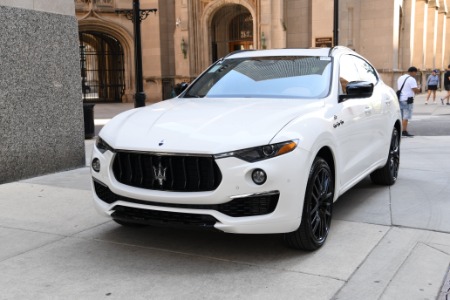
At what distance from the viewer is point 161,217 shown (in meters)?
4.24

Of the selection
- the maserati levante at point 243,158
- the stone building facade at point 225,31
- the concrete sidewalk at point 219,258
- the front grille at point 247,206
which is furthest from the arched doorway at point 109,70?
the front grille at point 247,206

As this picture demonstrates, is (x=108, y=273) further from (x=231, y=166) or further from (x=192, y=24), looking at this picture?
(x=192, y=24)

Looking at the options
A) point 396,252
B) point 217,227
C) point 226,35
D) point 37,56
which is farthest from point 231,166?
point 226,35

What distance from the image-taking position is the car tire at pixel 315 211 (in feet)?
14.4

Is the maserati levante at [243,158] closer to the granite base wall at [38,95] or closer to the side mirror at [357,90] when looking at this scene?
the side mirror at [357,90]

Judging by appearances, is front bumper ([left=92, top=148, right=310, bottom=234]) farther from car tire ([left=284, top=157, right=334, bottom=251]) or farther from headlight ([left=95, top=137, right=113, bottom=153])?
headlight ([left=95, top=137, right=113, bottom=153])

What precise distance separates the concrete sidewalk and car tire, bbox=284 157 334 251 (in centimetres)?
12

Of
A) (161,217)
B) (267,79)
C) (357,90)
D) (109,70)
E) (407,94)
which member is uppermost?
(109,70)

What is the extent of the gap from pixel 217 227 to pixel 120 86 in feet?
95.9

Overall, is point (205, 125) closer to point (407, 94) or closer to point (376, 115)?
point (376, 115)

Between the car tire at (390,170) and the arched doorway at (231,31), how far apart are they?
79.9 ft

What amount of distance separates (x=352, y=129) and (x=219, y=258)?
2082 millimetres

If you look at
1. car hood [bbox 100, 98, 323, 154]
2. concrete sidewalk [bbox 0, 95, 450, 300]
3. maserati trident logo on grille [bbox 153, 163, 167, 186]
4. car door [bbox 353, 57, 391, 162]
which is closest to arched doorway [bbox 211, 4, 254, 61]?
car door [bbox 353, 57, 391, 162]

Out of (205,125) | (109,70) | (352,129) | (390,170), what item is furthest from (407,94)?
(109,70)
